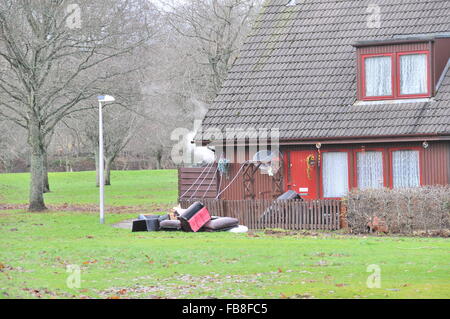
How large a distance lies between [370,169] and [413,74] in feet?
11.9

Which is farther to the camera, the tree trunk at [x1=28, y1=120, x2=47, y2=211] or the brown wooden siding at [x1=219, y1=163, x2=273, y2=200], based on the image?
the tree trunk at [x1=28, y1=120, x2=47, y2=211]

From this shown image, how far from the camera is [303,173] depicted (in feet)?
95.0

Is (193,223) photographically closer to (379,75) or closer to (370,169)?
(370,169)

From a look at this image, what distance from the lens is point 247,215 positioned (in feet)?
86.4

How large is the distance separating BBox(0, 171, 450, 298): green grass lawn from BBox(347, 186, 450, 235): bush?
1.24 meters

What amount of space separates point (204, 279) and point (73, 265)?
11.2 feet

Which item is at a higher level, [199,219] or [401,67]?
[401,67]

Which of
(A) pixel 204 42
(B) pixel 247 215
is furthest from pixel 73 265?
(A) pixel 204 42

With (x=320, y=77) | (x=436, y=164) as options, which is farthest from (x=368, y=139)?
(x=320, y=77)

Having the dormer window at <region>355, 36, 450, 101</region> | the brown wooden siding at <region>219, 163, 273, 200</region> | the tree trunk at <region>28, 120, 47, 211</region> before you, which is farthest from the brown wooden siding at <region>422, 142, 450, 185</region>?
the tree trunk at <region>28, 120, 47, 211</region>

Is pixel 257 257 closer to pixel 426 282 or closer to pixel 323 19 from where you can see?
pixel 426 282

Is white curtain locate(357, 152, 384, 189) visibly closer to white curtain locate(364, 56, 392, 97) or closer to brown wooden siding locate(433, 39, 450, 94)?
white curtain locate(364, 56, 392, 97)

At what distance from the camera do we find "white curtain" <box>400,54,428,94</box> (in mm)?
27984

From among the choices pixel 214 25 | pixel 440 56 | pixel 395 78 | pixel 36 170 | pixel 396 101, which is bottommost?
pixel 36 170
